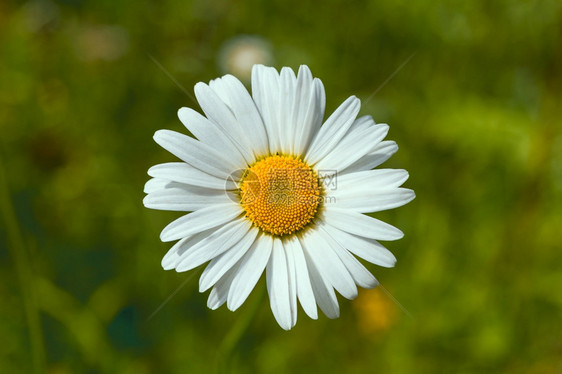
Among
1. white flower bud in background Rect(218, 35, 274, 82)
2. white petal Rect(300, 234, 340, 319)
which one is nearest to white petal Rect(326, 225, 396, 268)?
white petal Rect(300, 234, 340, 319)

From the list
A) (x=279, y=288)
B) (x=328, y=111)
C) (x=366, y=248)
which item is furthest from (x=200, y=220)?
(x=328, y=111)

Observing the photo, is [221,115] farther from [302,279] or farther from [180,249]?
[302,279]

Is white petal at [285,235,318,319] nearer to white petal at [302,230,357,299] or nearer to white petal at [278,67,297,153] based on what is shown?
white petal at [302,230,357,299]

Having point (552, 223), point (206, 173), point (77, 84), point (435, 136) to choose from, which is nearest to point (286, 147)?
point (206, 173)

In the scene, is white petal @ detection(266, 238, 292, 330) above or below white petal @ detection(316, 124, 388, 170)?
below

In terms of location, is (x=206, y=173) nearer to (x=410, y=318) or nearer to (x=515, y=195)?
(x=410, y=318)

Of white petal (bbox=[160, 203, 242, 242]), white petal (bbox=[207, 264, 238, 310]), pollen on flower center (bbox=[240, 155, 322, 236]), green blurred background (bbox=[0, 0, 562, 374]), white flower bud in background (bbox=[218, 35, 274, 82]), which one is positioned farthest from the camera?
white flower bud in background (bbox=[218, 35, 274, 82])

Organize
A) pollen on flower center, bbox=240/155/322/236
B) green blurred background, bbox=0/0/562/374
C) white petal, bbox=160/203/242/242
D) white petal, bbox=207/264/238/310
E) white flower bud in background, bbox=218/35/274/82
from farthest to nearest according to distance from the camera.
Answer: white flower bud in background, bbox=218/35/274/82
green blurred background, bbox=0/0/562/374
pollen on flower center, bbox=240/155/322/236
white petal, bbox=207/264/238/310
white petal, bbox=160/203/242/242
